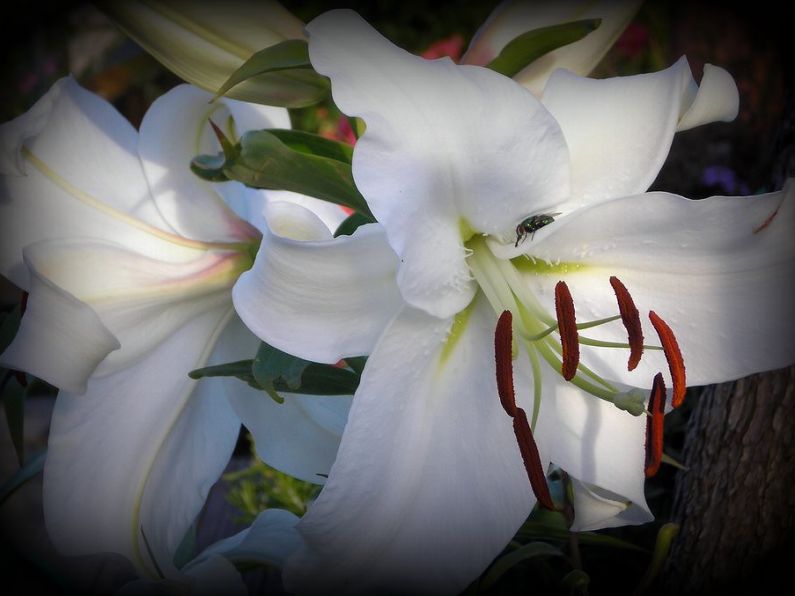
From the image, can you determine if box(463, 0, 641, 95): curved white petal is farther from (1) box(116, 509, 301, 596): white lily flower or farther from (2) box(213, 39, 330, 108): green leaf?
(1) box(116, 509, 301, 596): white lily flower

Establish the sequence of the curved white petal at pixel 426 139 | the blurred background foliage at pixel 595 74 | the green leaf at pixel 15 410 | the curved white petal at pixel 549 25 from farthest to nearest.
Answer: the blurred background foliage at pixel 595 74
the green leaf at pixel 15 410
the curved white petal at pixel 549 25
the curved white petal at pixel 426 139

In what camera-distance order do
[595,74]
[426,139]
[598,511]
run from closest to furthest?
[426,139] < [598,511] < [595,74]

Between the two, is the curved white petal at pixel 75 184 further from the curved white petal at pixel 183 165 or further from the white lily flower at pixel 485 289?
the white lily flower at pixel 485 289

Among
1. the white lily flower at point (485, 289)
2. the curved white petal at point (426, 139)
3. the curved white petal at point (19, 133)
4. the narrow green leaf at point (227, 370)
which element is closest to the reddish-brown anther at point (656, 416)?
the white lily flower at point (485, 289)

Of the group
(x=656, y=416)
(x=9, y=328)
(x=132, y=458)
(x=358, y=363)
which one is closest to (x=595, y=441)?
(x=656, y=416)

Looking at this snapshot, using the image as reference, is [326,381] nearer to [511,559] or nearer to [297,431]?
[297,431]
